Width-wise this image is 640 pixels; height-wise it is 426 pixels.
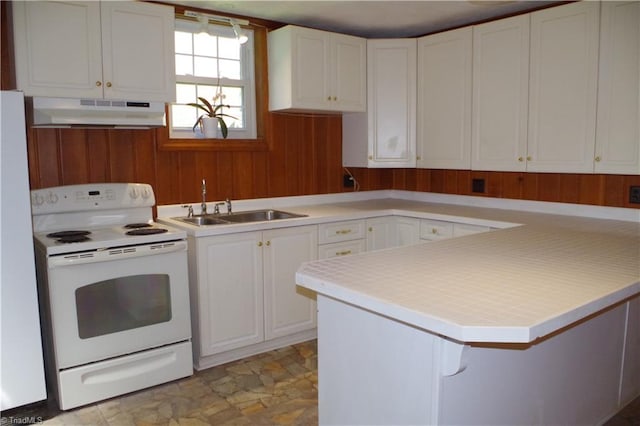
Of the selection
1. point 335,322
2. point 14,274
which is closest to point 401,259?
point 335,322

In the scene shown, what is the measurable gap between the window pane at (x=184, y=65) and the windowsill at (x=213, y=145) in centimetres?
46

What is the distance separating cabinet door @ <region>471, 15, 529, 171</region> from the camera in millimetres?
3227

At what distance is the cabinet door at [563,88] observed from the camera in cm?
291

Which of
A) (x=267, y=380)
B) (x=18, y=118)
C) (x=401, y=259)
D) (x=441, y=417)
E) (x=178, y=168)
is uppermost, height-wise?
(x=18, y=118)

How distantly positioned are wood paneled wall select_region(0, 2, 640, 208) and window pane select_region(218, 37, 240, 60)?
1.54ft

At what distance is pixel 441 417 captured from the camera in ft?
4.63

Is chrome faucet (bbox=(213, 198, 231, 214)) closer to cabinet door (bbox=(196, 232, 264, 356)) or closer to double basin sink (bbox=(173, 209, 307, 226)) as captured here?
double basin sink (bbox=(173, 209, 307, 226))

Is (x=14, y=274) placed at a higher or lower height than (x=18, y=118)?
lower

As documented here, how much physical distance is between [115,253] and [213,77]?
5.00 ft

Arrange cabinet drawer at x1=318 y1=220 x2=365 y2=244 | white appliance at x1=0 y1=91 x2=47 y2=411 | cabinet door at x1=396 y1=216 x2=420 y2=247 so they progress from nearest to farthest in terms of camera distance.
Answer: white appliance at x1=0 y1=91 x2=47 y2=411
cabinet drawer at x1=318 y1=220 x2=365 y2=244
cabinet door at x1=396 y1=216 x2=420 y2=247

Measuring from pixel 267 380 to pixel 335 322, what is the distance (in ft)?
4.28

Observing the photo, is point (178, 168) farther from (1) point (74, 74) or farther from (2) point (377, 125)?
(2) point (377, 125)

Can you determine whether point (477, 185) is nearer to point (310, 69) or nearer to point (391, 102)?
point (391, 102)

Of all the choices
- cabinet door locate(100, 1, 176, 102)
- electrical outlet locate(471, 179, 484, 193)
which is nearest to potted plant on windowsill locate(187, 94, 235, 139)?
cabinet door locate(100, 1, 176, 102)
